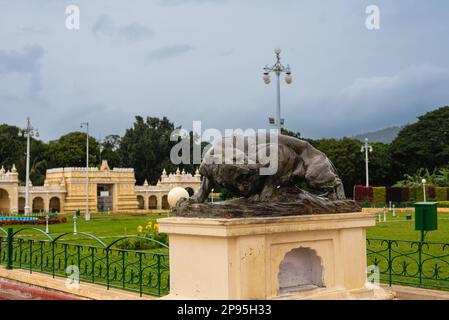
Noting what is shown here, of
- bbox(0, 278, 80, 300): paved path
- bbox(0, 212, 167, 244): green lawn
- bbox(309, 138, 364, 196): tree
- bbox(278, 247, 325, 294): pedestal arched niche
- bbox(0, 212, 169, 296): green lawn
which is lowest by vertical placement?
bbox(0, 212, 167, 244): green lawn

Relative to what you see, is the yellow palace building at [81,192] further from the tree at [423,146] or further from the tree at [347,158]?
the tree at [423,146]

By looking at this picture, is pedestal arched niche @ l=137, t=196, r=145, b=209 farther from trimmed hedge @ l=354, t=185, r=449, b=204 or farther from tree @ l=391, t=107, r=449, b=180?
tree @ l=391, t=107, r=449, b=180

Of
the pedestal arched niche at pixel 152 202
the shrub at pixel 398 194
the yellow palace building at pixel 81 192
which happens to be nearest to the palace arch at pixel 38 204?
the yellow palace building at pixel 81 192

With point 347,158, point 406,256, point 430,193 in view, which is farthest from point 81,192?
point 406,256

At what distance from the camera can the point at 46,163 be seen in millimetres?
64312

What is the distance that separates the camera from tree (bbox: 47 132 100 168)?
63.7 meters

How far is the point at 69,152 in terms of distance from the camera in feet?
209

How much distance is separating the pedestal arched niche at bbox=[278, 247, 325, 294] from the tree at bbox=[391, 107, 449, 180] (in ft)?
185

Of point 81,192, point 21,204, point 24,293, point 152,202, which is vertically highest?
point 81,192

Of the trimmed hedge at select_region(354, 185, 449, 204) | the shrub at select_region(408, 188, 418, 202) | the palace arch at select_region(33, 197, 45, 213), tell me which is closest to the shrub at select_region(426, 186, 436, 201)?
the trimmed hedge at select_region(354, 185, 449, 204)

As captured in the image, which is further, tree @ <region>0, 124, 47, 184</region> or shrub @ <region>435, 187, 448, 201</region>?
tree @ <region>0, 124, 47, 184</region>

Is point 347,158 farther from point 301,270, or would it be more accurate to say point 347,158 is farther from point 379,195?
point 301,270

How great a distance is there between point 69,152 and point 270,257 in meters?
60.4
